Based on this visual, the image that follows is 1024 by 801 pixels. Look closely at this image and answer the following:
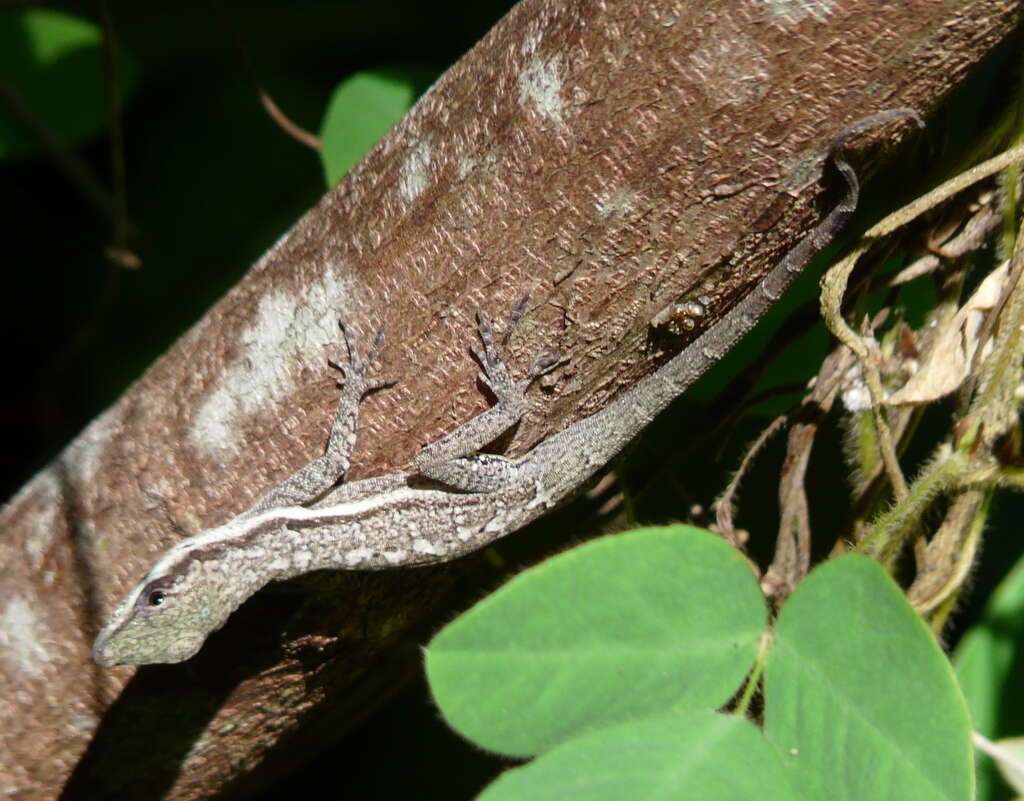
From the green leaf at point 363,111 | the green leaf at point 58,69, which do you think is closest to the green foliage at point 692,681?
the green leaf at point 363,111

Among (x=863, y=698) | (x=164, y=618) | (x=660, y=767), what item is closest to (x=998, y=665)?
(x=863, y=698)

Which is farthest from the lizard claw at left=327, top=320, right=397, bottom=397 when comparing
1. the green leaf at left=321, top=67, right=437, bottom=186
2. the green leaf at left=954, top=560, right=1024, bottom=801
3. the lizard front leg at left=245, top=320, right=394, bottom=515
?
the green leaf at left=954, top=560, right=1024, bottom=801

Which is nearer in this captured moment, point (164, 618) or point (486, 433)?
point (486, 433)


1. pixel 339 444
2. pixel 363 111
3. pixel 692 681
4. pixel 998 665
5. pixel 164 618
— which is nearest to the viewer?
pixel 692 681

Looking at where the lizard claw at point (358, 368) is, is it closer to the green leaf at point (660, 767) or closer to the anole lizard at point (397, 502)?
the anole lizard at point (397, 502)

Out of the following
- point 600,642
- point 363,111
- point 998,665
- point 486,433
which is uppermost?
point 363,111

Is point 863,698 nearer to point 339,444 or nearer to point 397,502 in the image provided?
point 339,444

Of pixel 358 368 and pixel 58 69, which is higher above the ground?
pixel 58 69
